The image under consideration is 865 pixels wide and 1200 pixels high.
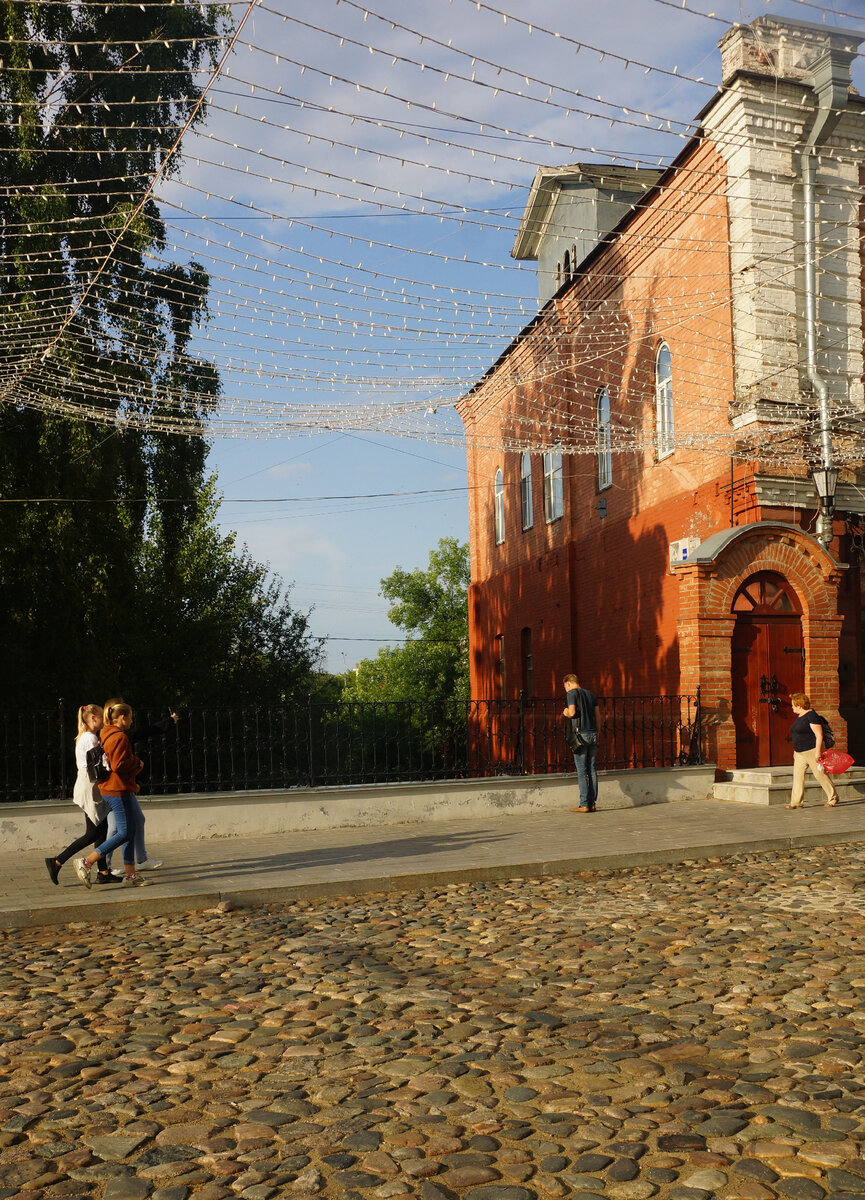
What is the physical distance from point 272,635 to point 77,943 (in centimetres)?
2264

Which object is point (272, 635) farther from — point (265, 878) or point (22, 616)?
point (265, 878)

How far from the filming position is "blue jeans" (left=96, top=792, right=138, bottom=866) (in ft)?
31.3

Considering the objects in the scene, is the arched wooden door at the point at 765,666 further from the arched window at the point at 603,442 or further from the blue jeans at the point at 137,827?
the blue jeans at the point at 137,827

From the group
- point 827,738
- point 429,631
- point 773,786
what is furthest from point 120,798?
point 429,631

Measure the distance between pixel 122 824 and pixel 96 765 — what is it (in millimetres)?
631

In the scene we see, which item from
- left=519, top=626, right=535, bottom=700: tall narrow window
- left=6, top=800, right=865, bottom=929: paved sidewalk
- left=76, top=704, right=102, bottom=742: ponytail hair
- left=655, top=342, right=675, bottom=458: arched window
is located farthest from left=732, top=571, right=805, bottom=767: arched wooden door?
left=519, top=626, right=535, bottom=700: tall narrow window

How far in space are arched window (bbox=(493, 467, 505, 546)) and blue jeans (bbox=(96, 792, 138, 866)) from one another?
20.9 metres

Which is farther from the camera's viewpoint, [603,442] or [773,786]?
[603,442]

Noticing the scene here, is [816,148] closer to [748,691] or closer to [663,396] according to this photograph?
[663,396]

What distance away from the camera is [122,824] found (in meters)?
9.55

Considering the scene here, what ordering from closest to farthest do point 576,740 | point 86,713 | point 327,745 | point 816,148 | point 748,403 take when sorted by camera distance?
point 86,713, point 327,745, point 576,740, point 748,403, point 816,148

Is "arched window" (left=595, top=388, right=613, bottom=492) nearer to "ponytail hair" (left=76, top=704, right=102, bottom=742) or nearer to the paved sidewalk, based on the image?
the paved sidewalk

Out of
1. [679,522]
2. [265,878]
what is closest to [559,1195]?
[265,878]

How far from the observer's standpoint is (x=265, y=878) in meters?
9.90
